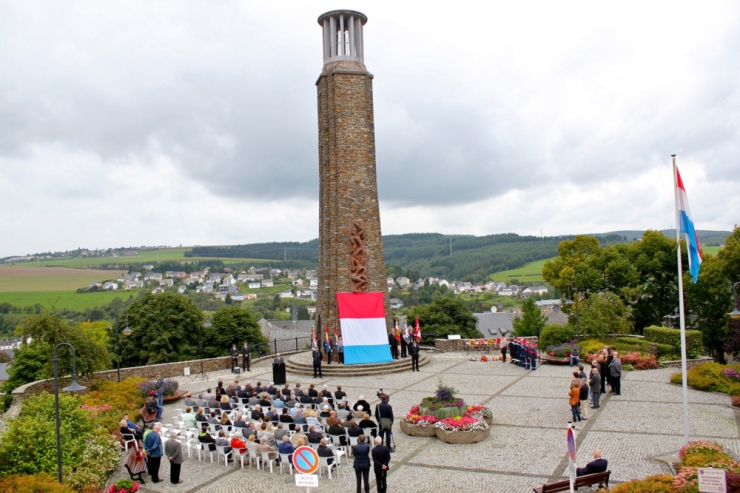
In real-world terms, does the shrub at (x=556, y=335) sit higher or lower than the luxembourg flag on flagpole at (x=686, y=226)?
lower

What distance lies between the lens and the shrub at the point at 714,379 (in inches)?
692

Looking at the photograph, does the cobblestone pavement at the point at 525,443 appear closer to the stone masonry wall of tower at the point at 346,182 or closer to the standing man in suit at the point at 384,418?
the standing man in suit at the point at 384,418

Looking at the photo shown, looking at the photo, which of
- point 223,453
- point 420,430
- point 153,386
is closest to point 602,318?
point 420,430

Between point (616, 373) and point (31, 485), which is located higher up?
point (31, 485)

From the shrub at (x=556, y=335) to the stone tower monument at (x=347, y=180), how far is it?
24.3ft

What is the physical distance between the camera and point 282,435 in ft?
41.6

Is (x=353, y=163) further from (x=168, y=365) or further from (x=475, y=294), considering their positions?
(x=475, y=294)

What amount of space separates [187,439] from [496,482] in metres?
7.12

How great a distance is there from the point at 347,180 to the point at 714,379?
15.8m

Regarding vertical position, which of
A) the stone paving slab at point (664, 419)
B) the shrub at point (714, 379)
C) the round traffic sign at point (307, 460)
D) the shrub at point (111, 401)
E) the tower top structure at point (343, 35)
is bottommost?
the stone paving slab at point (664, 419)

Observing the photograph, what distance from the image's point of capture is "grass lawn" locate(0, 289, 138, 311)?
82188 millimetres

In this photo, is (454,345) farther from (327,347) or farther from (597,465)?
(597,465)

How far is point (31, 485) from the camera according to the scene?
378 inches

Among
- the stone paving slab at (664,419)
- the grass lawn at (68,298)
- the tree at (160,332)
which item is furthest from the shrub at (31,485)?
the grass lawn at (68,298)
